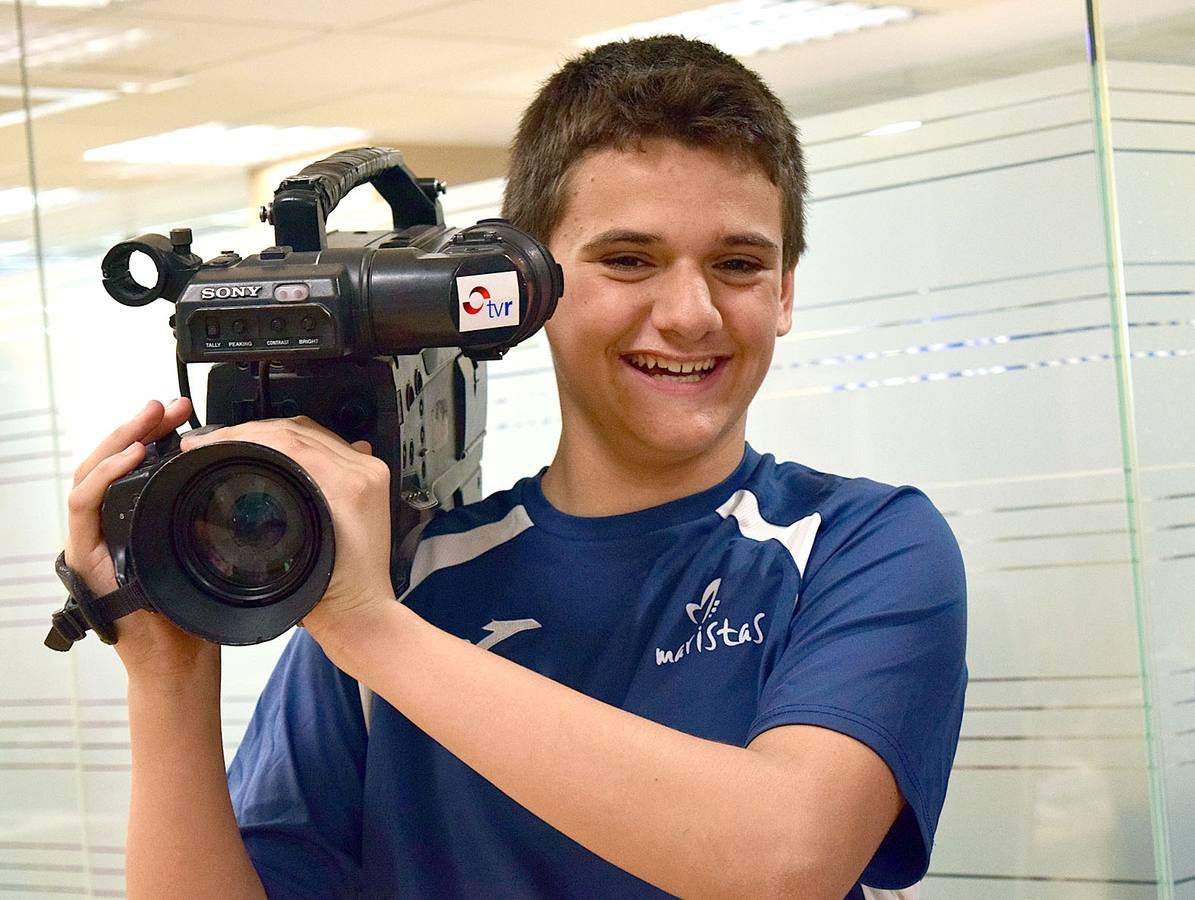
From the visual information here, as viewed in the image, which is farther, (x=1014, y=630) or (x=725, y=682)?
(x=1014, y=630)

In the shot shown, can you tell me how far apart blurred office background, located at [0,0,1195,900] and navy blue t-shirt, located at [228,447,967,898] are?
0.85 metres

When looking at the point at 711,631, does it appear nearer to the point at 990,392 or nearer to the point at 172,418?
the point at 172,418

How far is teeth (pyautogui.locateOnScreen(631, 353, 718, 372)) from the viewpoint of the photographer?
1.18m

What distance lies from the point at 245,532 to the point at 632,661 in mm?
348

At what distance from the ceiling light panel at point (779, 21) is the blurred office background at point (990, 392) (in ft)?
1.28

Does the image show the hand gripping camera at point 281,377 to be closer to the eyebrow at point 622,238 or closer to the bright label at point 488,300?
the bright label at point 488,300

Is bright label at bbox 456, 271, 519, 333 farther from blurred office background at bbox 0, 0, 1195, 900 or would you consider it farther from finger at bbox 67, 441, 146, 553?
blurred office background at bbox 0, 0, 1195, 900

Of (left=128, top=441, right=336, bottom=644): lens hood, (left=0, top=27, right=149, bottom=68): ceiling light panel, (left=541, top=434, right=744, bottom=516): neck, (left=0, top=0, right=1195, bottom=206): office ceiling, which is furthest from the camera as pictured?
(left=0, top=27, right=149, bottom=68): ceiling light panel

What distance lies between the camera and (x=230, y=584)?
930 mm

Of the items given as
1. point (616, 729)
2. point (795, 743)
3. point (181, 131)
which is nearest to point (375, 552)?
point (616, 729)

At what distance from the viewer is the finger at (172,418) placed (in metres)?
1.07

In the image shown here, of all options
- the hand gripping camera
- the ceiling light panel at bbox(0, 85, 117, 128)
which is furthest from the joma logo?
the ceiling light panel at bbox(0, 85, 117, 128)

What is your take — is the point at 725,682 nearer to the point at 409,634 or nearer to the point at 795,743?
the point at 795,743

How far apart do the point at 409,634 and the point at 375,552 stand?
2.4 inches
